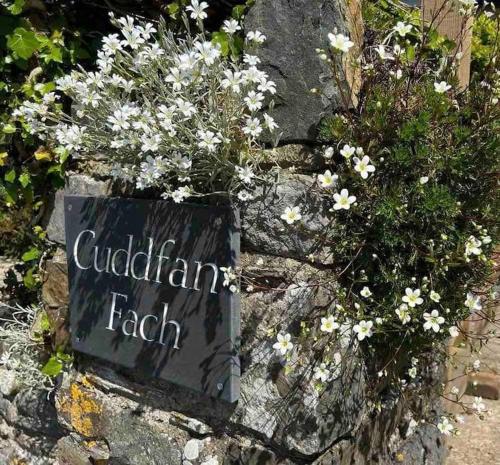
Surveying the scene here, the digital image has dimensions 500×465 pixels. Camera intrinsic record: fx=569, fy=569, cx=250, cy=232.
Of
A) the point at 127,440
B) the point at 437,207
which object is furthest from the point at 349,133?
the point at 127,440

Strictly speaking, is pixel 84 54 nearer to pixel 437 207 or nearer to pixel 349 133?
pixel 349 133

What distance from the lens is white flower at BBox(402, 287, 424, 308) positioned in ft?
4.96

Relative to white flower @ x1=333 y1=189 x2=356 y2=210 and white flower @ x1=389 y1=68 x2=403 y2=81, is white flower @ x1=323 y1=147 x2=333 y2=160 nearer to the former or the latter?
white flower @ x1=333 y1=189 x2=356 y2=210

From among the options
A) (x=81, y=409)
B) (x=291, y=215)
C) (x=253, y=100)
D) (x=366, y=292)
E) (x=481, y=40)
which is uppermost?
(x=481, y=40)

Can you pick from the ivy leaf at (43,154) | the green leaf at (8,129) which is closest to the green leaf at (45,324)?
the ivy leaf at (43,154)

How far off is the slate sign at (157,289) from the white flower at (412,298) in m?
0.50

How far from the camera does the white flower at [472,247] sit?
149 centimetres

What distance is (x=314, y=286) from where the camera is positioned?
5.45 ft

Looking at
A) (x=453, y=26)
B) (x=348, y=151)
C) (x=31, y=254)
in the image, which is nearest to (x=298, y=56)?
(x=348, y=151)

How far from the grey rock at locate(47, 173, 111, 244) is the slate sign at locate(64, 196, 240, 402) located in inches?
2.8

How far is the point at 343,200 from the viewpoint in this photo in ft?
4.93

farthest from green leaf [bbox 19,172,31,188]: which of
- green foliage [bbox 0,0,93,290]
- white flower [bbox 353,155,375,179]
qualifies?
white flower [bbox 353,155,375,179]

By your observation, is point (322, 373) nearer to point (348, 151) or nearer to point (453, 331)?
point (453, 331)

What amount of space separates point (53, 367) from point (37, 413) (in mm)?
376
